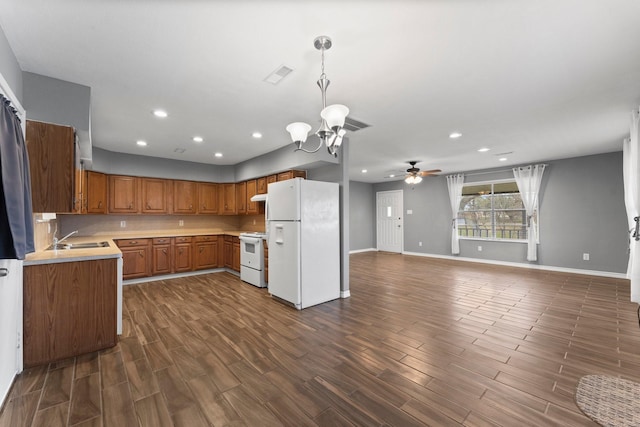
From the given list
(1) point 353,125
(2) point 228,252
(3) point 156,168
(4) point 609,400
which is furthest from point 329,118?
(3) point 156,168

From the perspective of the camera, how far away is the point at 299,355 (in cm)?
245

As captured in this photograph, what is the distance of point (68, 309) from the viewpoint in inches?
95.2

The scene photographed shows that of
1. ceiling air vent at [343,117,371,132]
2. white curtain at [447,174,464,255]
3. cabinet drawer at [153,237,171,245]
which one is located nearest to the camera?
ceiling air vent at [343,117,371,132]

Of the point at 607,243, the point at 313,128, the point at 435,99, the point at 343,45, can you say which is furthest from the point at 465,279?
the point at 343,45

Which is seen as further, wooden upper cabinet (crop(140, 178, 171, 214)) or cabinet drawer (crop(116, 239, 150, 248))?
wooden upper cabinet (crop(140, 178, 171, 214))

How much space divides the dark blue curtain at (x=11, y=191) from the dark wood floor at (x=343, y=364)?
1.11 meters

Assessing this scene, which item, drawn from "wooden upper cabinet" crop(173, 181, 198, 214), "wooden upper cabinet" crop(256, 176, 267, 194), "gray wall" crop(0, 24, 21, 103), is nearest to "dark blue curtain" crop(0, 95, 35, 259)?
"gray wall" crop(0, 24, 21, 103)

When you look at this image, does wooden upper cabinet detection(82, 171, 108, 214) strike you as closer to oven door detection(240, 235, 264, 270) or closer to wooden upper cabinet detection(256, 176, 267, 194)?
oven door detection(240, 235, 264, 270)

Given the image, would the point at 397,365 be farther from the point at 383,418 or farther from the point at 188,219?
the point at 188,219

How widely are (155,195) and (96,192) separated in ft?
3.18

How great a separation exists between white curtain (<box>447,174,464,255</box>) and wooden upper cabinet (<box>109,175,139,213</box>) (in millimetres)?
7988

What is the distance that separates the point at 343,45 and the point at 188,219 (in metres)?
5.73

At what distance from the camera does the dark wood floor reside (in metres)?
1.73

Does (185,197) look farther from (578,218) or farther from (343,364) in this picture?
(578,218)
